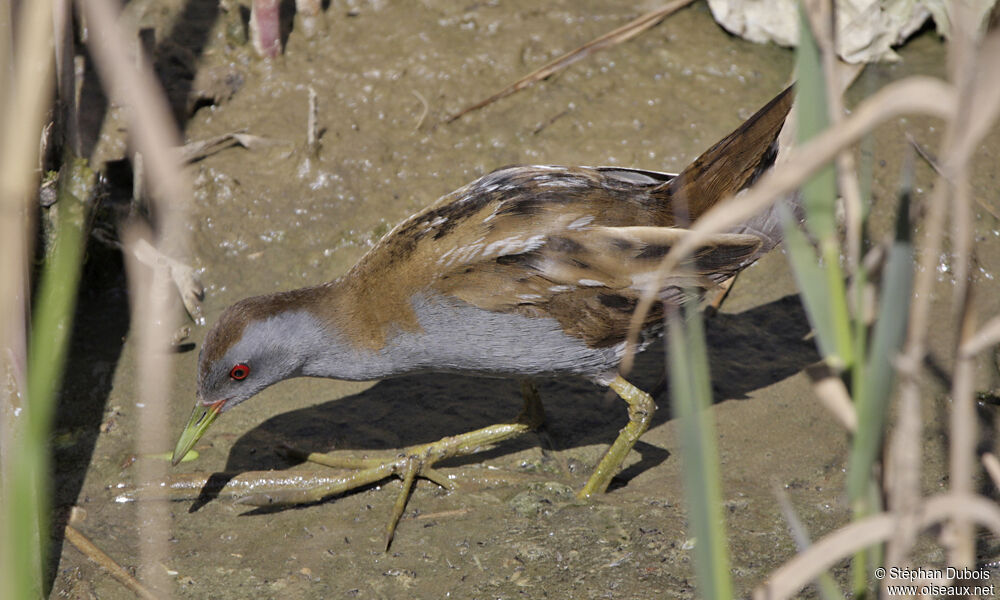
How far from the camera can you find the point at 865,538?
62.6 inches

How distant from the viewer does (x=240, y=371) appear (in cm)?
348

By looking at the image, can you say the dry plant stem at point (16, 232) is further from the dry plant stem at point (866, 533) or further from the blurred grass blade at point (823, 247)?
the dry plant stem at point (866, 533)

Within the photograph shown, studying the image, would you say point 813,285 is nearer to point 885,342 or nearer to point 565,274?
point 885,342

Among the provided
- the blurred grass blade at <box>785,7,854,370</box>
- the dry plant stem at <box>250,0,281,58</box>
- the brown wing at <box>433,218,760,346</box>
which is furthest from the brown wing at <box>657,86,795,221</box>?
the dry plant stem at <box>250,0,281,58</box>

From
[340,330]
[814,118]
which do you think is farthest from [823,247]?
[340,330]

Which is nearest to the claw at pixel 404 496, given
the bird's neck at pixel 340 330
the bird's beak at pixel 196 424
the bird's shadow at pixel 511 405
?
the bird's shadow at pixel 511 405

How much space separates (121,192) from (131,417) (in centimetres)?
135

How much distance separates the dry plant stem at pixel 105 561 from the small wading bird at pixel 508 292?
16.8 inches

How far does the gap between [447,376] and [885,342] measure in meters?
3.08

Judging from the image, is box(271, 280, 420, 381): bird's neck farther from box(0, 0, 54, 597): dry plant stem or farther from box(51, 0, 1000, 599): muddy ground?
box(0, 0, 54, 597): dry plant stem

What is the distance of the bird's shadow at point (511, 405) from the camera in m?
4.05

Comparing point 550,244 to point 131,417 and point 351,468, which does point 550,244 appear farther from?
point 131,417

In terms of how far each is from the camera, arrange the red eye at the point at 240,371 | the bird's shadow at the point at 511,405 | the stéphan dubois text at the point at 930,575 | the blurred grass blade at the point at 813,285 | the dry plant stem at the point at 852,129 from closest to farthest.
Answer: the dry plant stem at the point at 852,129
the blurred grass blade at the point at 813,285
the stéphan dubois text at the point at 930,575
the red eye at the point at 240,371
the bird's shadow at the point at 511,405

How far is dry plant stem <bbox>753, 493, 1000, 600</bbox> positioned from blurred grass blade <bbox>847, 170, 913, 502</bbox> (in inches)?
4.2
